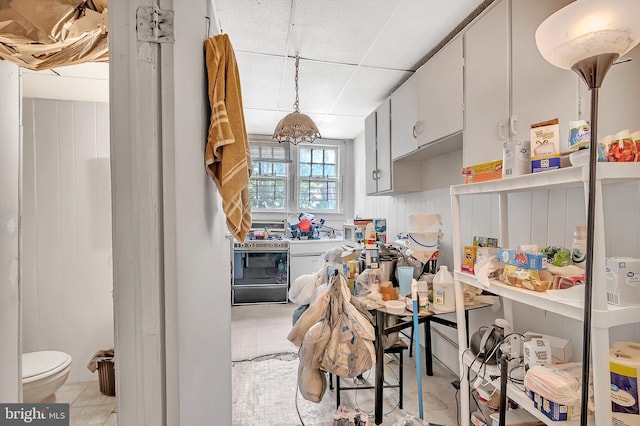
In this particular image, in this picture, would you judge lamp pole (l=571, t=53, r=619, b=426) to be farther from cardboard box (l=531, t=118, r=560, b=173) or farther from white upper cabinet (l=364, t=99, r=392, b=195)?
white upper cabinet (l=364, t=99, r=392, b=195)

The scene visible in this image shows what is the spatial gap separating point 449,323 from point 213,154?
6.46 ft

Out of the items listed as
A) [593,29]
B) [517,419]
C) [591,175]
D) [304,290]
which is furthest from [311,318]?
[593,29]

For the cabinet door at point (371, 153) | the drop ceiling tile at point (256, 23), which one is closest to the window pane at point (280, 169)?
the cabinet door at point (371, 153)

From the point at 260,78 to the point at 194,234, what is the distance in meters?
2.21

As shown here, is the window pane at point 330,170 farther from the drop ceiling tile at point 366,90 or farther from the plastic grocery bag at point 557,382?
the plastic grocery bag at point 557,382

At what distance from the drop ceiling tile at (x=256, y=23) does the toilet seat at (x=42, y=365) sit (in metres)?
2.28

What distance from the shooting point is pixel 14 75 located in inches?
53.0

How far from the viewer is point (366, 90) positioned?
298 cm

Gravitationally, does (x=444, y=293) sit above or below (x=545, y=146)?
below

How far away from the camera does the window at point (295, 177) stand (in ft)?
15.8

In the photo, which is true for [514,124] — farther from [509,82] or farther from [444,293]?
[444,293]

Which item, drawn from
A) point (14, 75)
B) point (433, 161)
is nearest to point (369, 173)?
point (433, 161)

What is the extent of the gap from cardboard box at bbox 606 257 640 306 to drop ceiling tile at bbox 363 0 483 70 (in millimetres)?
1590

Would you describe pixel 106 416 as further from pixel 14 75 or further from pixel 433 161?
pixel 433 161
